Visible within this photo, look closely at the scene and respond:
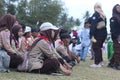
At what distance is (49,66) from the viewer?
8141 mm

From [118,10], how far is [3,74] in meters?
4.88

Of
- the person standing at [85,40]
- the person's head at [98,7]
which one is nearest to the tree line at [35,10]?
the person standing at [85,40]

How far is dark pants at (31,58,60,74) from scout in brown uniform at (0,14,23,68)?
0.53m

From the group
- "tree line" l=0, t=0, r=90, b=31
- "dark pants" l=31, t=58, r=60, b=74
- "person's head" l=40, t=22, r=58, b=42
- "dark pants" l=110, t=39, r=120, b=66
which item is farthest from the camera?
"tree line" l=0, t=0, r=90, b=31

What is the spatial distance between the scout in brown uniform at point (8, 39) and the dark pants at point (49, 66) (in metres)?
0.53

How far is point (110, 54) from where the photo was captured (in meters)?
11.9

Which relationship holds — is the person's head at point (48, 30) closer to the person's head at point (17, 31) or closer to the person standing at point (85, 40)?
the person's head at point (17, 31)

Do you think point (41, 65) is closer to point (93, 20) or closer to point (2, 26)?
point (2, 26)

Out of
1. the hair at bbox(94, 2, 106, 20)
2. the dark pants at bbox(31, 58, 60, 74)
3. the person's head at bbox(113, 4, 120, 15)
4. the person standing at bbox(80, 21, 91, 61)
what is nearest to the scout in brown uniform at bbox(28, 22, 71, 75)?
the dark pants at bbox(31, 58, 60, 74)

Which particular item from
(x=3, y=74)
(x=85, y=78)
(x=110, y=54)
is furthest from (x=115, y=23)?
(x=3, y=74)

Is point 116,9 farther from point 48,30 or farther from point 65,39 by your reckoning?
point 48,30

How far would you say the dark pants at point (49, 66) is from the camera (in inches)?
318

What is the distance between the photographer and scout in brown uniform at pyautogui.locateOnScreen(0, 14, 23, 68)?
818cm

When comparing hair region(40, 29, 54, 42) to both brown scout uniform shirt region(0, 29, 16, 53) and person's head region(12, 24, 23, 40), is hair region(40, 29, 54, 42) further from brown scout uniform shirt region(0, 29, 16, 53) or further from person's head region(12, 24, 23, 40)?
person's head region(12, 24, 23, 40)
